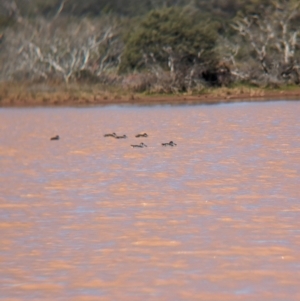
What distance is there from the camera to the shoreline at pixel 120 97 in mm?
31500

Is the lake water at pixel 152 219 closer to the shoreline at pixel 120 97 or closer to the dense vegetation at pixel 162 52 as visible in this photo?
the shoreline at pixel 120 97

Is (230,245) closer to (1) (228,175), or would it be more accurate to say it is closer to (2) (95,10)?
(1) (228,175)

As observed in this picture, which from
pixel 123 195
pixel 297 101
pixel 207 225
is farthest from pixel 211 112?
pixel 207 225

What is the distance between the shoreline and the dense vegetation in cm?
108

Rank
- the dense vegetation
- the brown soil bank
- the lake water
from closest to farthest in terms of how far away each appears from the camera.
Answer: the lake water
the brown soil bank
the dense vegetation

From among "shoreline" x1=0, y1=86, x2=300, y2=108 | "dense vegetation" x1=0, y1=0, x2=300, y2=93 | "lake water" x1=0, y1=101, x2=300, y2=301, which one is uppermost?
"dense vegetation" x1=0, y1=0, x2=300, y2=93

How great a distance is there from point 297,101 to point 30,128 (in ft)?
36.7

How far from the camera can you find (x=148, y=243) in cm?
769

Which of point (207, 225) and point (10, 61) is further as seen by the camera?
Result: point (10, 61)

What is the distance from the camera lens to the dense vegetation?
35.4 m

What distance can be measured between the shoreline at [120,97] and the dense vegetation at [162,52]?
3.55 ft

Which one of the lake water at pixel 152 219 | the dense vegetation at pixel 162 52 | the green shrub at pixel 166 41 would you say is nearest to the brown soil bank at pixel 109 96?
the dense vegetation at pixel 162 52

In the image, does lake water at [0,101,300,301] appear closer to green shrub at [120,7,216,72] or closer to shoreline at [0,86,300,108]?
shoreline at [0,86,300,108]

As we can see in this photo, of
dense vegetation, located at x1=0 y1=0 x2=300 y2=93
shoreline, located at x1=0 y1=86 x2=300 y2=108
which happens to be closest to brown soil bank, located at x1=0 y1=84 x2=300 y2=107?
shoreline, located at x1=0 y1=86 x2=300 y2=108
